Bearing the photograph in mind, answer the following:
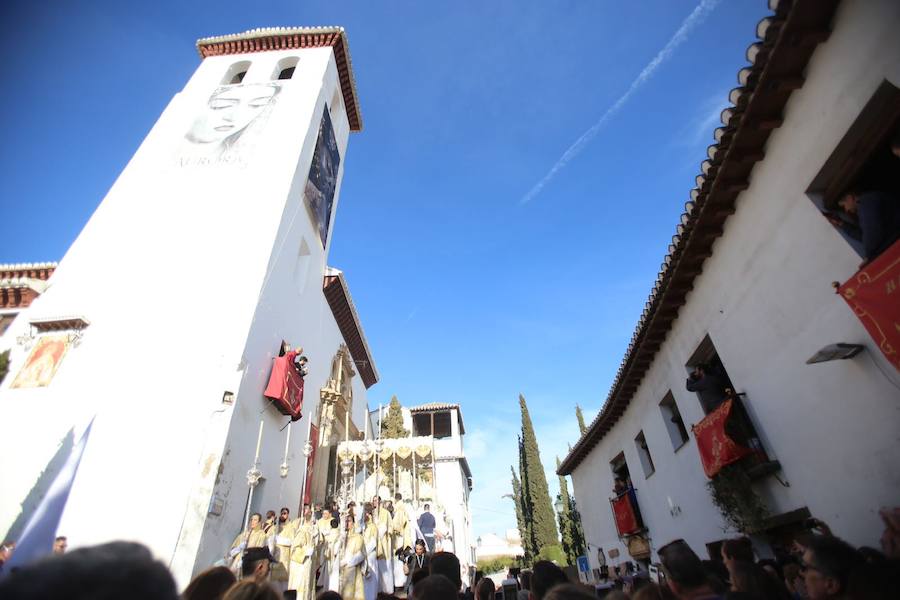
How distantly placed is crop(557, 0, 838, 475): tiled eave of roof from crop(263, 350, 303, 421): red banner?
873cm

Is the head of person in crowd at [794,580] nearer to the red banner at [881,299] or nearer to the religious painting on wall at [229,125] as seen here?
the red banner at [881,299]

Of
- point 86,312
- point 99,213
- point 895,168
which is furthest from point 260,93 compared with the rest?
point 895,168

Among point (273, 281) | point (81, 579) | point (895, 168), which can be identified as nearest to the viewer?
point (81, 579)

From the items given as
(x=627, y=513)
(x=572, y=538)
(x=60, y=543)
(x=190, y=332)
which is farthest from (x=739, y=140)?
(x=572, y=538)

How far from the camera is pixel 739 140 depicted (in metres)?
5.25

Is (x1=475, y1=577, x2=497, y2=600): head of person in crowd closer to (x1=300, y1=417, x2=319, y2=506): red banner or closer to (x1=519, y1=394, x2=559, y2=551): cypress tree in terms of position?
(x1=300, y1=417, x2=319, y2=506): red banner

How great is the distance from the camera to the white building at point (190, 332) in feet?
27.7

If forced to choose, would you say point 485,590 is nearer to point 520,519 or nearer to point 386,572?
point 386,572

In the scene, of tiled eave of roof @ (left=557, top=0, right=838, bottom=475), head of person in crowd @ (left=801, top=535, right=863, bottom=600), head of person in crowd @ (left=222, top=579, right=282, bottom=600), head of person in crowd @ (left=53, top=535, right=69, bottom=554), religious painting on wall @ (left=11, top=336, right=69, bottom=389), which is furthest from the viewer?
religious painting on wall @ (left=11, top=336, right=69, bottom=389)

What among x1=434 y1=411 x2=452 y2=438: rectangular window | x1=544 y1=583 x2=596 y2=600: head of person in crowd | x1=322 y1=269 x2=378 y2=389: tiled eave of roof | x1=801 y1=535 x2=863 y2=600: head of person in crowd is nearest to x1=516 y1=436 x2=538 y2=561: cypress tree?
x1=434 y1=411 x2=452 y2=438: rectangular window

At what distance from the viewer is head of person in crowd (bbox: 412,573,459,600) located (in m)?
2.66

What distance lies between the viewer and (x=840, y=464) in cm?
479

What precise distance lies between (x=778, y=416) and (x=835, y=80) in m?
3.99

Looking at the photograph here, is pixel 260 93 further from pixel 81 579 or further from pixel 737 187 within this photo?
pixel 81 579
